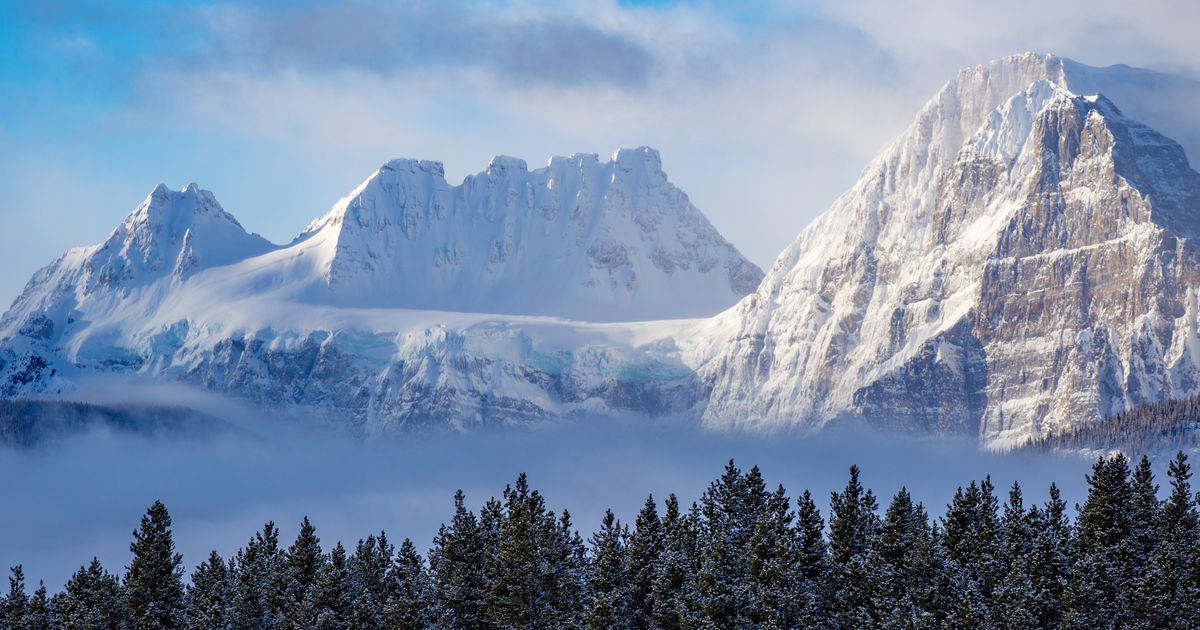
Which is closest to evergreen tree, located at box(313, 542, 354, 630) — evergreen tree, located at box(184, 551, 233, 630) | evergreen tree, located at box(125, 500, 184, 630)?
evergreen tree, located at box(184, 551, 233, 630)

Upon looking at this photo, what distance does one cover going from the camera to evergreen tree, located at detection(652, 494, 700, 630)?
13450 cm

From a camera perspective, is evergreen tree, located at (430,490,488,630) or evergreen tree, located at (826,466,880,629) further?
evergreen tree, located at (430,490,488,630)

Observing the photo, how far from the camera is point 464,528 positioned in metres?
157

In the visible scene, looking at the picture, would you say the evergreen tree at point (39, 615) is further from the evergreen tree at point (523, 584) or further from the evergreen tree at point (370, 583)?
the evergreen tree at point (523, 584)

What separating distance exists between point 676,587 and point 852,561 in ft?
44.1

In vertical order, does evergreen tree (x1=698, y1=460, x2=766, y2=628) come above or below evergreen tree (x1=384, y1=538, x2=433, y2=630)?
above

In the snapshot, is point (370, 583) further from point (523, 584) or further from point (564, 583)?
point (564, 583)

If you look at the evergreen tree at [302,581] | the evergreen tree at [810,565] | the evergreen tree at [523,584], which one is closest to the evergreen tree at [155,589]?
the evergreen tree at [302,581]

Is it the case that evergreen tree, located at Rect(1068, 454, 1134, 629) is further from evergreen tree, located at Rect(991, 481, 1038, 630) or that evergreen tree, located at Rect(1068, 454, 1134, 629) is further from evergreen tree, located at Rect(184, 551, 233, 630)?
evergreen tree, located at Rect(184, 551, 233, 630)

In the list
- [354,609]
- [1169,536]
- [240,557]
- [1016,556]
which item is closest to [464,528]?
[354,609]

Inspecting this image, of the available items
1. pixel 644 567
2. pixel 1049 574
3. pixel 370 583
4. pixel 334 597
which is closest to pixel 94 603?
pixel 370 583

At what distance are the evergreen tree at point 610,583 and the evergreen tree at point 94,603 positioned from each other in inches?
1541

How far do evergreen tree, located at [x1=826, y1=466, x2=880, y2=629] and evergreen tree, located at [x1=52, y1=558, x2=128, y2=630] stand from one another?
188 feet

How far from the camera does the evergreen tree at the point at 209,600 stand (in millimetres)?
148875
